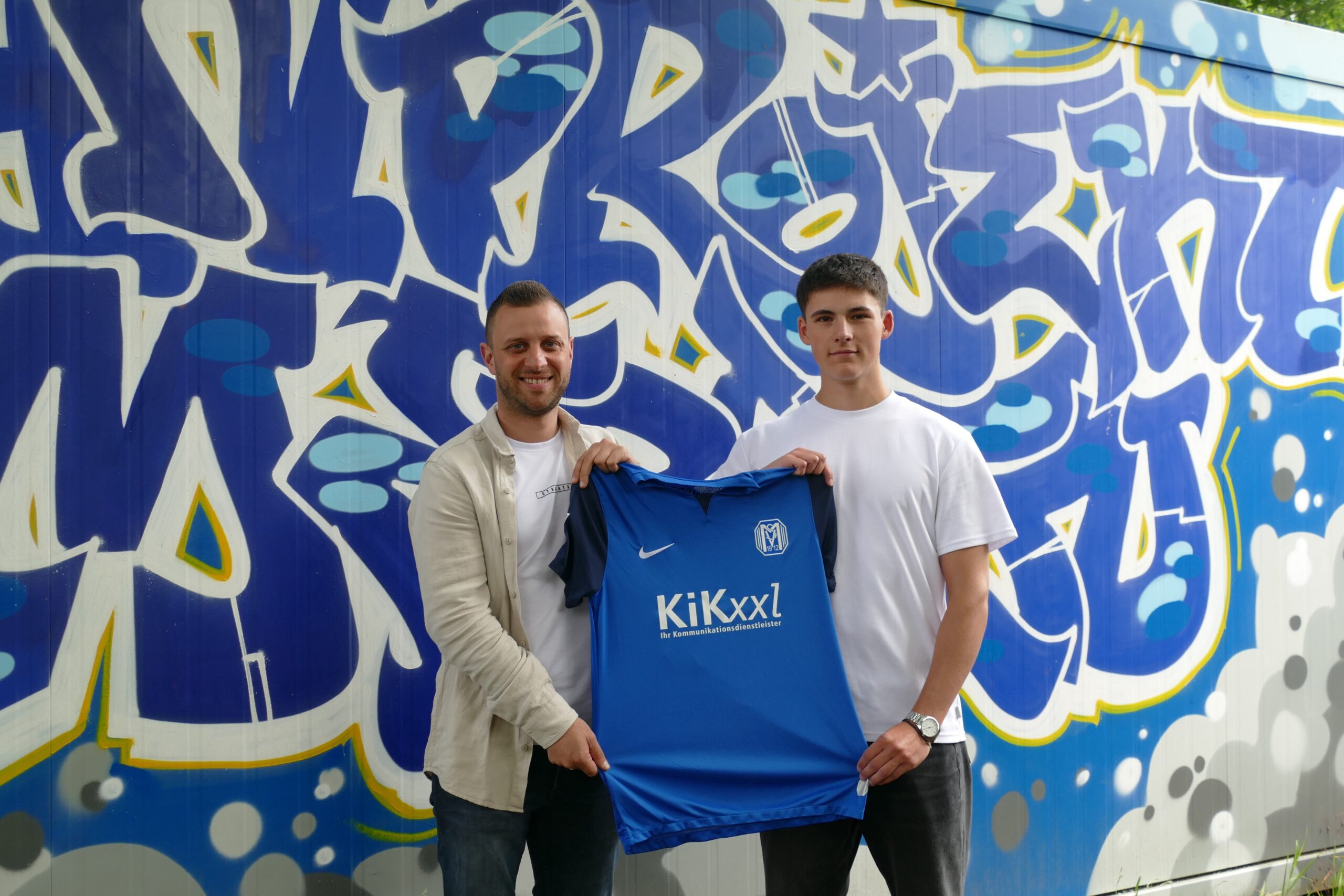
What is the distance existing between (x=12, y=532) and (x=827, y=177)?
2699mm

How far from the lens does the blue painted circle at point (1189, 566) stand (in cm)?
375

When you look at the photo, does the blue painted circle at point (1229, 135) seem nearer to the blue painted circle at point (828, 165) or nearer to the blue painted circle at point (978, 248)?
the blue painted circle at point (978, 248)

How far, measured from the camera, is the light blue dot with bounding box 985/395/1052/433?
3520 mm

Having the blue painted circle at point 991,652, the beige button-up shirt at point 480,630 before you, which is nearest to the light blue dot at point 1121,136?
the blue painted circle at point 991,652

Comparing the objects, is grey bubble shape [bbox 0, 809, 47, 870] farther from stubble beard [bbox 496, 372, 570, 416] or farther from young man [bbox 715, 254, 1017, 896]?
young man [bbox 715, 254, 1017, 896]

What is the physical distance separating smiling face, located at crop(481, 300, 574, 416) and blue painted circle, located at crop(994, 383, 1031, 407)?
1970 mm

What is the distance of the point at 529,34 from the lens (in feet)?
9.82

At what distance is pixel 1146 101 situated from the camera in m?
3.75

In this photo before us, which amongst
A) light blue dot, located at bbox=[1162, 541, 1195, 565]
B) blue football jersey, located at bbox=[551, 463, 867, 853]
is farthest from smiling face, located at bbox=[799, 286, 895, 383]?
light blue dot, located at bbox=[1162, 541, 1195, 565]

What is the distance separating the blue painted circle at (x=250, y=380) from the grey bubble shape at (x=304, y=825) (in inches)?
47.7

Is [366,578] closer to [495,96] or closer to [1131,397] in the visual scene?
[495,96]

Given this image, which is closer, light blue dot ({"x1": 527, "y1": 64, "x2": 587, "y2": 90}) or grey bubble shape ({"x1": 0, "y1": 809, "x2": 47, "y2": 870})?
grey bubble shape ({"x1": 0, "y1": 809, "x2": 47, "y2": 870})

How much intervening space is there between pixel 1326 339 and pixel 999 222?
Result: 1699 millimetres

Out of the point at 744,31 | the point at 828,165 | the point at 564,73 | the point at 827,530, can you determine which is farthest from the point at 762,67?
the point at 827,530
